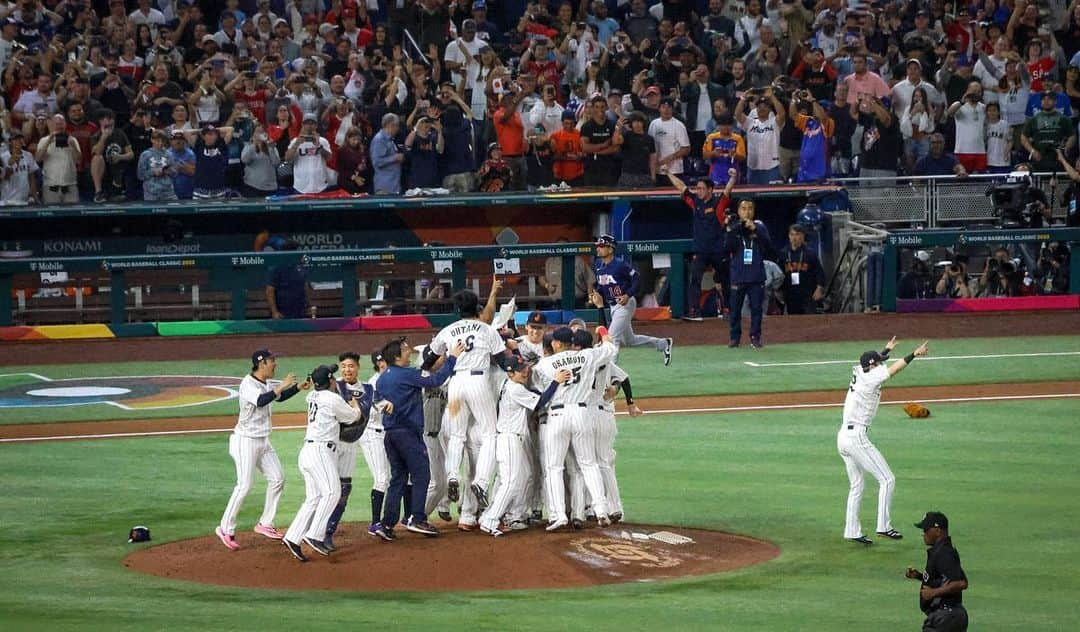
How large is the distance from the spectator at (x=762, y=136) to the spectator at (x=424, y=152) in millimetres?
4321

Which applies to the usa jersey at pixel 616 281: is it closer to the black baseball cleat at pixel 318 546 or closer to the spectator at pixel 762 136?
the spectator at pixel 762 136

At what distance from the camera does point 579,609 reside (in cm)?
1036

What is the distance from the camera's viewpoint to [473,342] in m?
12.6

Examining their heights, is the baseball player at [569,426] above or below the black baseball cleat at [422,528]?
above

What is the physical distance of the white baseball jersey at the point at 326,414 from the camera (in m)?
11.6

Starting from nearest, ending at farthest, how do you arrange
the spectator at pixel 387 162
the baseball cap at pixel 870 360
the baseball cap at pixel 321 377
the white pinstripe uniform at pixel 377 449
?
the baseball cap at pixel 321 377, the baseball cap at pixel 870 360, the white pinstripe uniform at pixel 377 449, the spectator at pixel 387 162

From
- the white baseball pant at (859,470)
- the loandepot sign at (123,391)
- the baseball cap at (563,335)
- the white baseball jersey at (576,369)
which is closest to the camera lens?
the white baseball pant at (859,470)

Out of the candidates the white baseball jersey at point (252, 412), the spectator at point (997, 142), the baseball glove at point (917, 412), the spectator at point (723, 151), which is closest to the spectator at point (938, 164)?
the spectator at point (997, 142)

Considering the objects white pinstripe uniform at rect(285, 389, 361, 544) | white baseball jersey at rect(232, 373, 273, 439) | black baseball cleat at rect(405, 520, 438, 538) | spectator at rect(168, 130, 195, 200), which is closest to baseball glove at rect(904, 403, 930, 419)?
black baseball cleat at rect(405, 520, 438, 538)

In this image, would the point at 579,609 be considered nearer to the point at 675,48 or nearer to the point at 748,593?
the point at 748,593

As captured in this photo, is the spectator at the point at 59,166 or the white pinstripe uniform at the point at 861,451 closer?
the white pinstripe uniform at the point at 861,451

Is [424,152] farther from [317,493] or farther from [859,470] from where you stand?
[859,470]

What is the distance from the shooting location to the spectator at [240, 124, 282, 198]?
2284 cm

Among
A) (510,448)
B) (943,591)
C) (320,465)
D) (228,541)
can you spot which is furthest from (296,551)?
(943,591)
